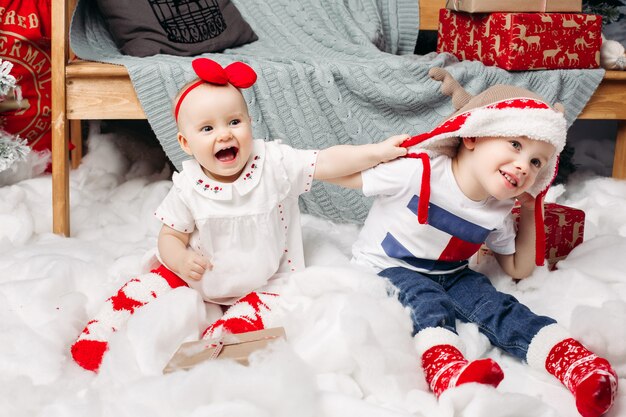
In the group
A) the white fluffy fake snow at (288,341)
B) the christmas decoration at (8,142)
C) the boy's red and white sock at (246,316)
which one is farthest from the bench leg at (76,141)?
the boy's red and white sock at (246,316)

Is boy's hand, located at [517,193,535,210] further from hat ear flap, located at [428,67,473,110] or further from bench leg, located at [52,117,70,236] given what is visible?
bench leg, located at [52,117,70,236]

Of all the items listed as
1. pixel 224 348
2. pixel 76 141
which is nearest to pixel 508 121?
pixel 224 348

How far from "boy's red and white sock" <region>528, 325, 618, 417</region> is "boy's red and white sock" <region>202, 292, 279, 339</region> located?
0.42m

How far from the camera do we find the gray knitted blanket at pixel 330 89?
1629 mm

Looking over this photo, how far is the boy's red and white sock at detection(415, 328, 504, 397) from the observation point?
0.93 m

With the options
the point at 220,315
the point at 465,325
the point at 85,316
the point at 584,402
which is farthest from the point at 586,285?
the point at 85,316

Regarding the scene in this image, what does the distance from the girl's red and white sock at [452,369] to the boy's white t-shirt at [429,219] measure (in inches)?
8.5

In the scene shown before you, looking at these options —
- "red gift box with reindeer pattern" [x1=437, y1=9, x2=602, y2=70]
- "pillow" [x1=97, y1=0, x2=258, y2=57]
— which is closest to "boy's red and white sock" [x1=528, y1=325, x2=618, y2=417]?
"red gift box with reindeer pattern" [x1=437, y1=9, x2=602, y2=70]

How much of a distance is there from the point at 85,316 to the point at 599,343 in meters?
0.83

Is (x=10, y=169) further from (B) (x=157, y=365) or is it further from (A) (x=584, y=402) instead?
(A) (x=584, y=402)

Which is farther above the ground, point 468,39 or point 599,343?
point 468,39

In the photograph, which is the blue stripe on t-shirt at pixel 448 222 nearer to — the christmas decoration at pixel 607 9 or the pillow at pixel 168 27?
the pillow at pixel 168 27

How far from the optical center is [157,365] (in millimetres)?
1023

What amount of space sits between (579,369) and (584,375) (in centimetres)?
2
